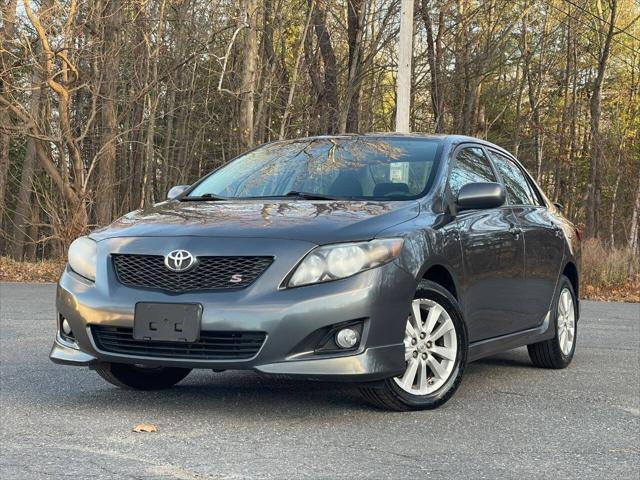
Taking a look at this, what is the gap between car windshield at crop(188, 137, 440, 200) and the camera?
5.85m

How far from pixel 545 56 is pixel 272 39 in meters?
17.7

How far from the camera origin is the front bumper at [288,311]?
15.4 feet

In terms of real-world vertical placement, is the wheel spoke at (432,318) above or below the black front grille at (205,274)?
below

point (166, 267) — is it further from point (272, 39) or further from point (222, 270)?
point (272, 39)

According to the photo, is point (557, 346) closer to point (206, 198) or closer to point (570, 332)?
point (570, 332)

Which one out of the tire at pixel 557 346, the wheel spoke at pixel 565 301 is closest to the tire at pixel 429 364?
the tire at pixel 557 346

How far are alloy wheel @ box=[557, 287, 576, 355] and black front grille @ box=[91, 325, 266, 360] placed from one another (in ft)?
11.1

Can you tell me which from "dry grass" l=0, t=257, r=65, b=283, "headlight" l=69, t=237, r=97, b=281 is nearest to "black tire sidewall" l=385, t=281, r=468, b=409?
"headlight" l=69, t=237, r=97, b=281

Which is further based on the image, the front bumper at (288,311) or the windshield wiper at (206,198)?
the windshield wiper at (206,198)

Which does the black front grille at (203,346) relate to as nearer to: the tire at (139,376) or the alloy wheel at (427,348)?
the tire at (139,376)

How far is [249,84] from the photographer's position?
20.2 meters

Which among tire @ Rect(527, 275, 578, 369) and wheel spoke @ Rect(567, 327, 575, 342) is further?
wheel spoke @ Rect(567, 327, 575, 342)

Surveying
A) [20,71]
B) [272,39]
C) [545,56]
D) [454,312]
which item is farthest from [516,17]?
[454,312]

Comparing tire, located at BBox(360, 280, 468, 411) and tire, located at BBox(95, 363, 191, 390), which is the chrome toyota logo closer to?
tire, located at BBox(95, 363, 191, 390)
